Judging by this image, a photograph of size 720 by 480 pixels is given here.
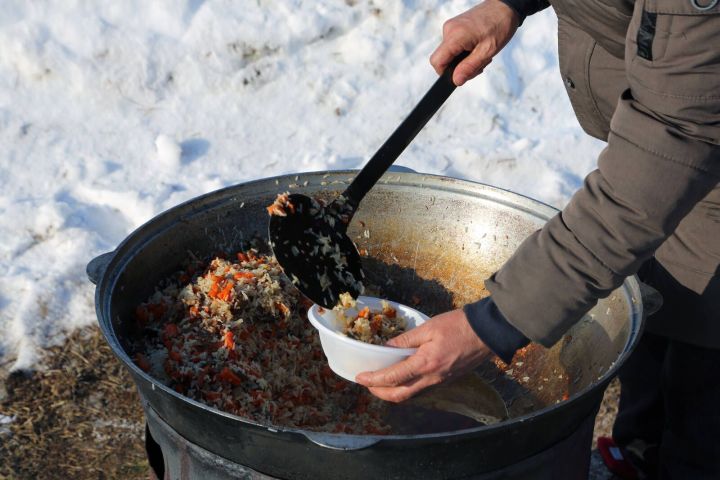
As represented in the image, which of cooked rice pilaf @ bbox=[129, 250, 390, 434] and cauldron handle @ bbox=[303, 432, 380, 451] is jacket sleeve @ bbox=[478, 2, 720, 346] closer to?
cauldron handle @ bbox=[303, 432, 380, 451]

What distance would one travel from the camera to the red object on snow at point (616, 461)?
3125 mm

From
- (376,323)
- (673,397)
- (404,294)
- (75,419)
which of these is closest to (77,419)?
(75,419)

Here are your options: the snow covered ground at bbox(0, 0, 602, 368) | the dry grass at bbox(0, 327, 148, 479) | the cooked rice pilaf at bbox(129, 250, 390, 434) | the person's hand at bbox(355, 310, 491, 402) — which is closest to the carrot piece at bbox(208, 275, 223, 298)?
the cooked rice pilaf at bbox(129, 250, 390, 434)

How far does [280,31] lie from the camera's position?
5.39 metres

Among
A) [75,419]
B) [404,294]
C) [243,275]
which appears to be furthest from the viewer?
[75,419]

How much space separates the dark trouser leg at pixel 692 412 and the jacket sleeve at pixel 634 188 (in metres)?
1.16

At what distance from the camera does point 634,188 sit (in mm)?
1427

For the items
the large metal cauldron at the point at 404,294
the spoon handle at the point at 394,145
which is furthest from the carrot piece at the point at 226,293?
the spoon handle at the point at 394,145

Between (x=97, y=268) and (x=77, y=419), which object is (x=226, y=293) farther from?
(x=77, y=419)

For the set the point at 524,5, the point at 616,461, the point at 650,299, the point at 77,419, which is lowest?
the point at 77,419

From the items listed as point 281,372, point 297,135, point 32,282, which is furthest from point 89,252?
point 281,372

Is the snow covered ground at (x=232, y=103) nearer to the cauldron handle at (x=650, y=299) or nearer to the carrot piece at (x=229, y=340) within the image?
the carrot piece at (x=229, y=340)

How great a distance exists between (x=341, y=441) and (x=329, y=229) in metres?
1.02

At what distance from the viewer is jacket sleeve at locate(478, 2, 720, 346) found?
52.7 inches
